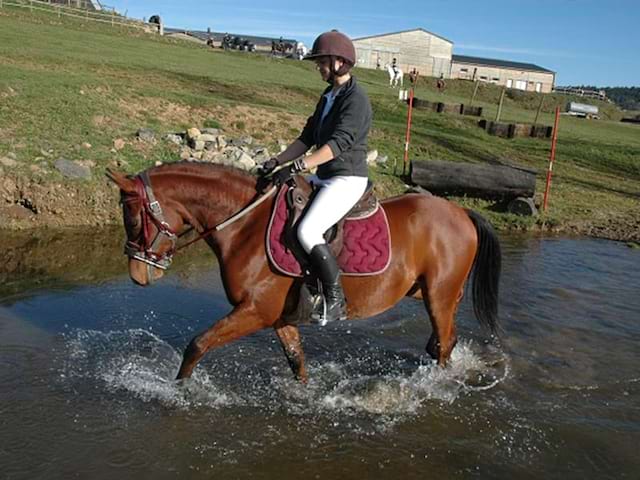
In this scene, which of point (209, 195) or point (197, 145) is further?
point (197, 145)

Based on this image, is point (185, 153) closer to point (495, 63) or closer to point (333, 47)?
point (333, 47)

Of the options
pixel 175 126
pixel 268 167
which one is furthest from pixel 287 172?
pixel 175 126

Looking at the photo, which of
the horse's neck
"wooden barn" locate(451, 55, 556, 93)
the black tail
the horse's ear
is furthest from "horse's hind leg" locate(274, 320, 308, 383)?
"wooden barn" locate(451, 55, 556, 93)

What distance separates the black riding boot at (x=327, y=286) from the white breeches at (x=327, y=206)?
0.09m

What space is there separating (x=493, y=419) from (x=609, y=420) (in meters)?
1.06

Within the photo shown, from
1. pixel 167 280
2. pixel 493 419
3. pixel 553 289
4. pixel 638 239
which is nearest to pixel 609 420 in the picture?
pixel 493 419

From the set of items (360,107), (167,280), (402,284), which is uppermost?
(360,107)

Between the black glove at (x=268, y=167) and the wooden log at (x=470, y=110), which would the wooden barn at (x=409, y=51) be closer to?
the wooden log at (x=470, y=110)

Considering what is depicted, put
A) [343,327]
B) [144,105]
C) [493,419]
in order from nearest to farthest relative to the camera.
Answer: [493,419], [343,327], [144,105]

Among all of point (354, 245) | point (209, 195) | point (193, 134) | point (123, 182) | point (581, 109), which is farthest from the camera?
point (581, 109)

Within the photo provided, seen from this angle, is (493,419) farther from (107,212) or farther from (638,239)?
(638,239)

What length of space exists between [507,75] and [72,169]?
8217cm

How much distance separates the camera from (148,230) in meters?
4.90

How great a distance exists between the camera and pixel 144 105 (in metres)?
16.7
